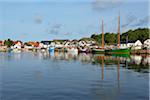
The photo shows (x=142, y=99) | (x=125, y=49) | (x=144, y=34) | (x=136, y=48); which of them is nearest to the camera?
(x=142, y=99)

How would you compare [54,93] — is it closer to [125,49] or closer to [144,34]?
[125,49]

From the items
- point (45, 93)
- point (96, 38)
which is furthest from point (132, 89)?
point (96, 38)

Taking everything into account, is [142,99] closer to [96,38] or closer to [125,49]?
[125,49]

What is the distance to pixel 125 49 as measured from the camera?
266 feet

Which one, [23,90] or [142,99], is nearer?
[142,99]

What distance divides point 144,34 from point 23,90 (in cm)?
12634

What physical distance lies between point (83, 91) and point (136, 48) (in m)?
89.3

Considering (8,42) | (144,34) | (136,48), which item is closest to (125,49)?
(136,48)

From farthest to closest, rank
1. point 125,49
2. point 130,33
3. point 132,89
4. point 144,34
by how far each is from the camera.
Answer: point 130,33
point 144,34
point 125,49
point 132,89

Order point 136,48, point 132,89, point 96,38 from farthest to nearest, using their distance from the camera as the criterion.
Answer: point 96,38
point 136,48
point 132,89

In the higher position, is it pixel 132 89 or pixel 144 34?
pixel 144 34

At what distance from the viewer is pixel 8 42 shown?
648 ft

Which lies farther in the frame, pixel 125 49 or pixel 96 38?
pixel 96 38

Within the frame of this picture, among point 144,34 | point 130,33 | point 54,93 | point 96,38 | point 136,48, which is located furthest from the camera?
point 96,38
